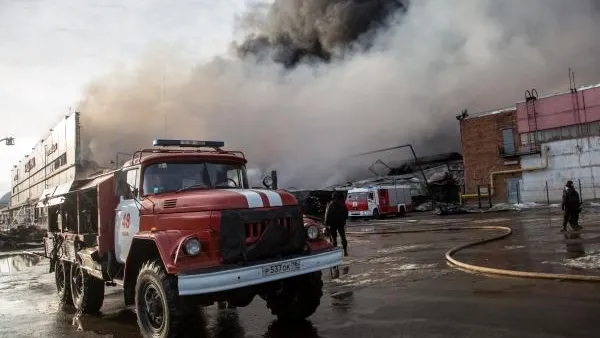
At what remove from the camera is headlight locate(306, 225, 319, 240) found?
243 inches

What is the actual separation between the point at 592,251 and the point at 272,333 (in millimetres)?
7013

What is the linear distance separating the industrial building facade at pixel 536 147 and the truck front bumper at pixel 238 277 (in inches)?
1363

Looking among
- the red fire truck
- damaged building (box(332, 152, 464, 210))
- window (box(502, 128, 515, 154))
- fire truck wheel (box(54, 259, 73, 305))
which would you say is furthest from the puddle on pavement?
window (box(502, 128, 515, 154))

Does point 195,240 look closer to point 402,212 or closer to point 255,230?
point 255,230

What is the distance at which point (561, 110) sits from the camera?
36.1 m

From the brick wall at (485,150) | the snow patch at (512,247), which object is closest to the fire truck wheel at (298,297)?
the snow patch at (512,247)

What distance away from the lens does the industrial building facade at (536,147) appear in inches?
1361

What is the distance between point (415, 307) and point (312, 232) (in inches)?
63.6

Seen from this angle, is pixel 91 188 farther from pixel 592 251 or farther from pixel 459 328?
pixel 592 251

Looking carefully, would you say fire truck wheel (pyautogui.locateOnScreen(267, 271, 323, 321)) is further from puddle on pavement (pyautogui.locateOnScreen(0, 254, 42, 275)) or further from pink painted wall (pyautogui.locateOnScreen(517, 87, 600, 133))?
pink painted wall (pyautogui.locateOnScreen(517, 87, 600, 133))

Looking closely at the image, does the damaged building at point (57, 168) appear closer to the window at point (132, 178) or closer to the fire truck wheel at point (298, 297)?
the window at point (132, 178)

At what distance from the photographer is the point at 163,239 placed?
531 centimetres

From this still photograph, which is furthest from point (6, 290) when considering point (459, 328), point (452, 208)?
point (452, 208)

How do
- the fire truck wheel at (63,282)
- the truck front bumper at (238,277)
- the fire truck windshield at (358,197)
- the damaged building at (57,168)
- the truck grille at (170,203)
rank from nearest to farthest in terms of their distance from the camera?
1. the truck front bumper at (238,277)
2. the truck grille at (170,203)
3. the fire truck wheel at (63,282)
4. the damaged building at (57,168)
5. the fire truck windshield at (358,197)
